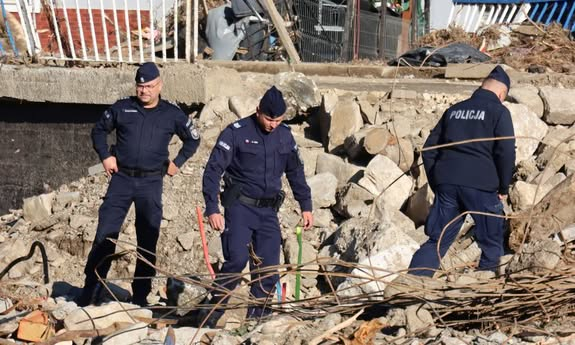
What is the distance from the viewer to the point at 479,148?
6344 mm

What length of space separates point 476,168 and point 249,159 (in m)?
1.45

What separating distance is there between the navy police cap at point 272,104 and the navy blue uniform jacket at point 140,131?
3.10 feet

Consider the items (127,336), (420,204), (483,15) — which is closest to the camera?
(127,336)

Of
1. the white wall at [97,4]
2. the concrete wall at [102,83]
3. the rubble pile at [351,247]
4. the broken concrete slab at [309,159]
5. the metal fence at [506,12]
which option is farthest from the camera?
the metal fence at [506,12]

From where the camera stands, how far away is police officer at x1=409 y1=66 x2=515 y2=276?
6.32 m

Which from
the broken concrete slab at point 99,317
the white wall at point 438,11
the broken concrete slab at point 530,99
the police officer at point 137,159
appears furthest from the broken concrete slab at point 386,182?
the white wall at point 438,11

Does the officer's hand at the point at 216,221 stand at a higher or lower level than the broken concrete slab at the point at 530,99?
higher

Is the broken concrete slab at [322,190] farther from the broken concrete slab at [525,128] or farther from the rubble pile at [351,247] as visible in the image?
the broken concrete slab at [525,128]

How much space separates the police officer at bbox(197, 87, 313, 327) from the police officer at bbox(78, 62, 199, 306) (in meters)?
0.64

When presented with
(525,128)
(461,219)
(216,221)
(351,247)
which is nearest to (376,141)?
(525,128)

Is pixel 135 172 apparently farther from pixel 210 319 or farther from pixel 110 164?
pixel 210 319

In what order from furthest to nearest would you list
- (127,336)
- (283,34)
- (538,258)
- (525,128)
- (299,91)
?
(283,34) < (299,91) < (525,128) < (127,336) < (538,258)

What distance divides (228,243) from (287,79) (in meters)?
3.67

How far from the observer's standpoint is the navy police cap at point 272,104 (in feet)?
20.6
